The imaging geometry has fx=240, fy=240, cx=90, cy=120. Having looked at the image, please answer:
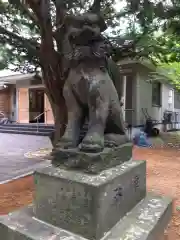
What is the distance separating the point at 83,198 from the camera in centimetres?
175

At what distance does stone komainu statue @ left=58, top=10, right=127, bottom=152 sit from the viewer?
1.94 metres

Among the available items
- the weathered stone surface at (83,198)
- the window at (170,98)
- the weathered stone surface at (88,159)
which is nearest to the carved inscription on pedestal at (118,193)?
the weathered stone surface at (83,198)

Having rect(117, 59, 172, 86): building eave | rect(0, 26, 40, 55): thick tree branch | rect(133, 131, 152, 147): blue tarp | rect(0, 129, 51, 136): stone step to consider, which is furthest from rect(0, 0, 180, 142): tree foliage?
rect(0, 129, 51, 136): stone step

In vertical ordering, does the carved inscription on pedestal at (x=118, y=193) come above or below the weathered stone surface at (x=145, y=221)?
above

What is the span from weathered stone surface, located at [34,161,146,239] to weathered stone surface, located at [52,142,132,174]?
0.05 metres

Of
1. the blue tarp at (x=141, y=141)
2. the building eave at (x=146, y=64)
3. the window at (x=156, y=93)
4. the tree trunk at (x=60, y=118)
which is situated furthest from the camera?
the window at (x=156, y=93)

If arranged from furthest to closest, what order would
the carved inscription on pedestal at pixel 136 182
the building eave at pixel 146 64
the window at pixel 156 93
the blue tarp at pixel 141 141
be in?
the window at pixel 156 93
the building eave at pixel 146 64
the blue tarp at pixel 141 141
the carved inscription on pedestal at pixel 136 182

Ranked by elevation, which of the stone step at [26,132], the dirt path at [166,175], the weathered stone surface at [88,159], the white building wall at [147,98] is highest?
the white building wall at [147,98]

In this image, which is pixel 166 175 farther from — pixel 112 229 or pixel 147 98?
pixel 147 98

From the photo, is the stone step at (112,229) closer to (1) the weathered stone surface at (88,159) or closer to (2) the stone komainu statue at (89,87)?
(1) the weathered stone surface at (88,159)

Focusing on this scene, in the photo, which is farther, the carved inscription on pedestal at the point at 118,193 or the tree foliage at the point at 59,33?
the tree foliage at the point at 59,33

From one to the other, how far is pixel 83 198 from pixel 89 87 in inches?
34.7

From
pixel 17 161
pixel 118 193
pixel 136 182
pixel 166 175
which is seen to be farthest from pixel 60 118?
pixel 118 193

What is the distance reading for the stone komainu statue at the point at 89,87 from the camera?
76.3 inches
